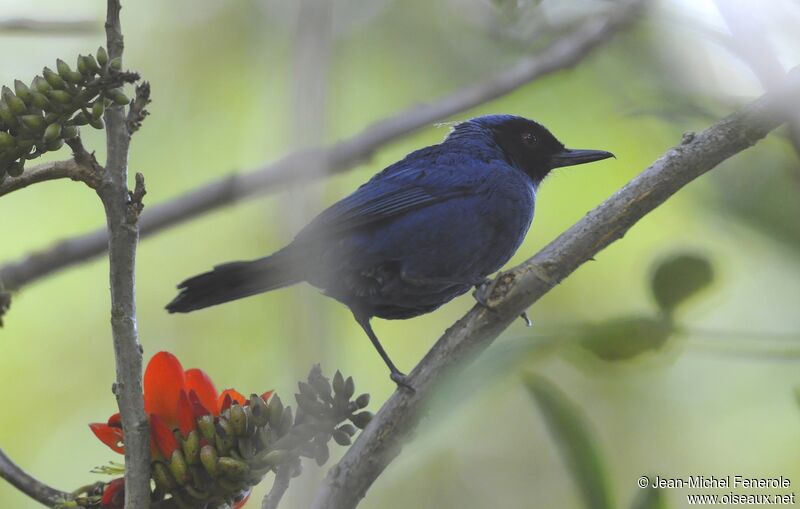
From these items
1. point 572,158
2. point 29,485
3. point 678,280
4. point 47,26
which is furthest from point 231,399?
point 572,158

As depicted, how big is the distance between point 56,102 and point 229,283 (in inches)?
86.1

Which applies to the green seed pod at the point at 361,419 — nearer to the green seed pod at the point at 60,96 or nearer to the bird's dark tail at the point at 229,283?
the green seed pod at the point at 60,96

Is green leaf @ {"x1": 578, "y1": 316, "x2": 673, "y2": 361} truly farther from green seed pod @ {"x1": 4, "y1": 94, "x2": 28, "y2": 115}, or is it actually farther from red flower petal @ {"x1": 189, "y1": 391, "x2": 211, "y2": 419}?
green seed pod @ {"x1": 4, "y1": 94, "x2": 28, "y2": 115}

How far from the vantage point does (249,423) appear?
211 centimetres

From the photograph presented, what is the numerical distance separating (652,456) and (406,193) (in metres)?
2.63

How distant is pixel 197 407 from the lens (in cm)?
218

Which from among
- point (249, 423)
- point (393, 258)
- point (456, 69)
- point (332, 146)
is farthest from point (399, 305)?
point (456, 69)

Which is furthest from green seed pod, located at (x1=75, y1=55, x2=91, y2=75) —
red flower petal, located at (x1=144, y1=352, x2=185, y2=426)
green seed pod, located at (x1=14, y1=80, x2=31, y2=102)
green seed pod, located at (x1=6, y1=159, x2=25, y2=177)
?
red flower petal, located at (x1=144, y1=352, x2=185, y2=426)

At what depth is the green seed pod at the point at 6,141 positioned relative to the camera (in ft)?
6.42

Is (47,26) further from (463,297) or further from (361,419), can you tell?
(463,297)

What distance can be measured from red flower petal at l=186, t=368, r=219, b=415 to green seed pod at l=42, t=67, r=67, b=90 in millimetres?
724

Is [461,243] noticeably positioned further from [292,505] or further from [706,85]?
[292,505]

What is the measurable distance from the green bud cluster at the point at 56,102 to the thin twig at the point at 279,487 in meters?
0.82

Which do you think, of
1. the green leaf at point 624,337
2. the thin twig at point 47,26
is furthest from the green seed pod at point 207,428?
the thin twig at point 47,26
